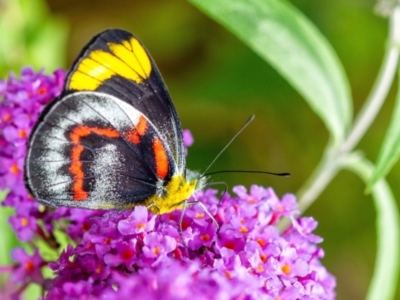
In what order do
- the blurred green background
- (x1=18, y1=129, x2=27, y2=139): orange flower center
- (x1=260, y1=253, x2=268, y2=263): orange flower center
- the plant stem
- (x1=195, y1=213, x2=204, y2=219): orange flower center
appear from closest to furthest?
1. (x1=260, y1=253, x2=268, y2=263): orange flower center
2. (x1=195, y1=213, x2=204, y2=219): orange flower center
3. (x1=18, y1=129, x2=27, y2=139): orange flower center
4. the plant stem
5. the blurred green background

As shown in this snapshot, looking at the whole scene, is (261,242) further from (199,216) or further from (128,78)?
(128,78)

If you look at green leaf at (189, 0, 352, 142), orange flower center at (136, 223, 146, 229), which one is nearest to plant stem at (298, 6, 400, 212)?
green leaf at (189, 0, 352, 142)

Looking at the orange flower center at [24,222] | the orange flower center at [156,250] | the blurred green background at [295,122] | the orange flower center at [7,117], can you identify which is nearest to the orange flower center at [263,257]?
the orange flower center at [156,250]

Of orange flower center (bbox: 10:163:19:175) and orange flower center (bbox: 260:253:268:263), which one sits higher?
orange flower center (bbox: 260:253:268:263)

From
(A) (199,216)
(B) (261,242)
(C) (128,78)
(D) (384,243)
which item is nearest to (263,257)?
(B) (261,242)

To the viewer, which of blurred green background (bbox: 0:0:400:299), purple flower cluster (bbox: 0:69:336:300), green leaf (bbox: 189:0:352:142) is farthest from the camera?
blurred green background (bbox: 0:0:400:299)

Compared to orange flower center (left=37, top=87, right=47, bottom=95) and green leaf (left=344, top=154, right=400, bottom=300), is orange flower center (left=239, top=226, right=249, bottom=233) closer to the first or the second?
orange flower center (left=37, top=87, right=47, bottom=95)
